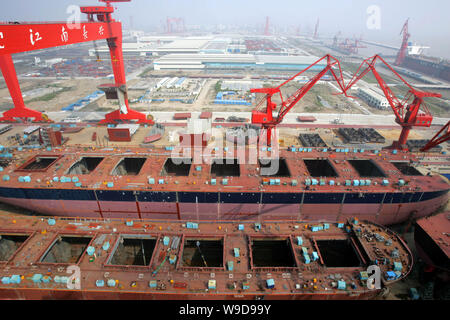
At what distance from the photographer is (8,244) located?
99.4 feet

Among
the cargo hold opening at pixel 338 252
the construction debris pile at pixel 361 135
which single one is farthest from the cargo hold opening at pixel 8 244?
the construction debris pile at pixel 361 135

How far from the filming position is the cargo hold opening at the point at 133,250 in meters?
27.8

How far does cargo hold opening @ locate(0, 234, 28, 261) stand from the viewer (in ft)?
96.5

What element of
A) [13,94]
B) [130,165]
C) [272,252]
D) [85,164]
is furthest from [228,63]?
[272,252]

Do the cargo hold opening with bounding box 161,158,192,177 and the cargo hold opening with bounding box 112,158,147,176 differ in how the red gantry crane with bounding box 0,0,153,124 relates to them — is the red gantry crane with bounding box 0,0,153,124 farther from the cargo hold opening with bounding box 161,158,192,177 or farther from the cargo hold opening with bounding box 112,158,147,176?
the cargo hold opening with bounding box 161,158,192,177

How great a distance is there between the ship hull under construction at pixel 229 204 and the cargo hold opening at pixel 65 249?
7.95m

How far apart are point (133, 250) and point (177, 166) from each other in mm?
18472

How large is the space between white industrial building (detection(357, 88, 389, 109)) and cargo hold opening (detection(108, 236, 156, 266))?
91506mm

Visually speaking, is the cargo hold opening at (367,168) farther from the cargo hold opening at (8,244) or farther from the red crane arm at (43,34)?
the red crane arm at (43,34)

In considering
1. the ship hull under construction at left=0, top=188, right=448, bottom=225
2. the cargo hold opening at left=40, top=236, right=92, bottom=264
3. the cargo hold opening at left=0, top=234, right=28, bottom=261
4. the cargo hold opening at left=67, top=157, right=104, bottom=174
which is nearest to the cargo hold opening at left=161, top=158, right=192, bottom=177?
the ship hull under construction at left=0, top=188, right=448, bottom=225

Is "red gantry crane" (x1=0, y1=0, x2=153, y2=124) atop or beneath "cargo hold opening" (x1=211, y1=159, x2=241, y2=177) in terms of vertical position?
atop

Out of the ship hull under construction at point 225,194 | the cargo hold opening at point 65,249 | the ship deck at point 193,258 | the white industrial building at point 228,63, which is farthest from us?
the white industrial building at point 228,63
